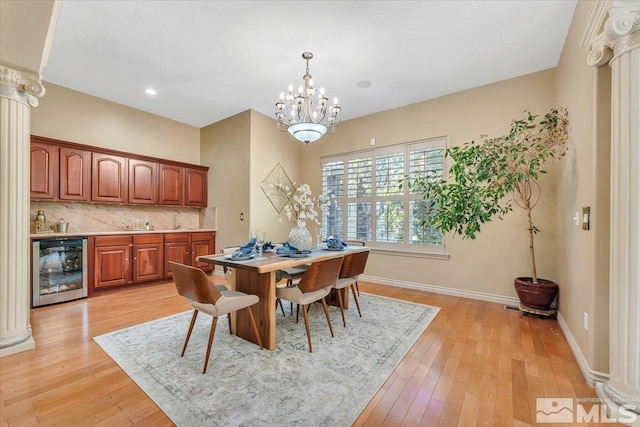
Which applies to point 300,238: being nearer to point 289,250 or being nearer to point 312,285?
point 289,250

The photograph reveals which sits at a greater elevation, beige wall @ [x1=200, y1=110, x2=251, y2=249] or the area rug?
beige wall @ [x1=200, y1=110, x2=251, y2=249]

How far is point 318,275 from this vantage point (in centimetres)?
234

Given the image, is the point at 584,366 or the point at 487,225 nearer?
the point at 584,366

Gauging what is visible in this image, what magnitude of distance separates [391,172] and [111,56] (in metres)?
4.20

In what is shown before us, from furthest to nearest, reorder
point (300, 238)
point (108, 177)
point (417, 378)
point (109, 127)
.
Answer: point (109, 127), point (108, 177), point (300, 238), point (417, 378)

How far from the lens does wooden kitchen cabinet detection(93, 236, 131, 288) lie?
390 cm

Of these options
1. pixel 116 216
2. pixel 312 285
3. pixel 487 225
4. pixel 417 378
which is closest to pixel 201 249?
pixel 116 216

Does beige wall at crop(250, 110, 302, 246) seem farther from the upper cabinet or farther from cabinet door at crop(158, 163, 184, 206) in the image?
cabinet door at crop(158, 163, 184, 206)

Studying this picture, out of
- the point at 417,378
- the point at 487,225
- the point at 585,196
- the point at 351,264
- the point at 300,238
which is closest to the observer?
the point at 417,378

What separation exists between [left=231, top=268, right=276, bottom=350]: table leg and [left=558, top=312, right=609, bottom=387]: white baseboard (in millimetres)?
2377

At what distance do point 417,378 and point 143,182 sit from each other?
503 centimetres

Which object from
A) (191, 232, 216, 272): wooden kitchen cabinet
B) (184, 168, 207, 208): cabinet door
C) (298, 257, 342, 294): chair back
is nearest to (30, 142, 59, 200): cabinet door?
(184, 168, 207, 208): cabinet door

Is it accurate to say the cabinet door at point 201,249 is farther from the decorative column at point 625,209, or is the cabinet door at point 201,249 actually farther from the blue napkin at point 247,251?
the decorative column at point 625,209

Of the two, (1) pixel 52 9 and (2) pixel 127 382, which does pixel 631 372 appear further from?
(1) pixel 52 9
